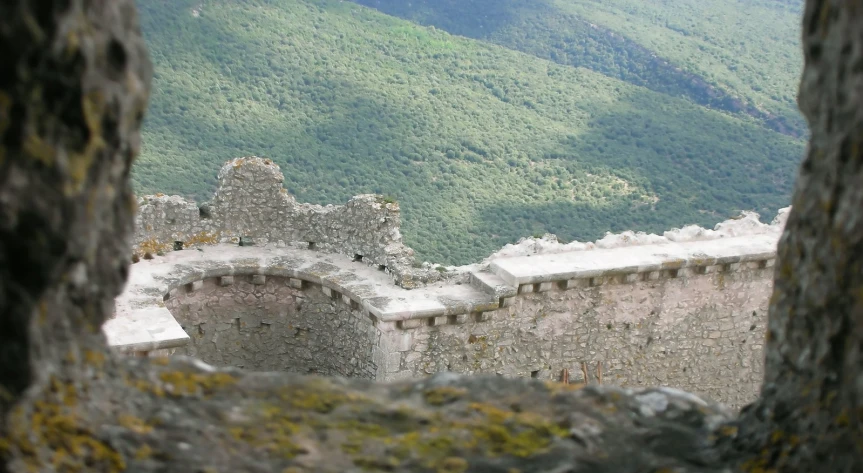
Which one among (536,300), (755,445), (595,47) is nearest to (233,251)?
(536,300)

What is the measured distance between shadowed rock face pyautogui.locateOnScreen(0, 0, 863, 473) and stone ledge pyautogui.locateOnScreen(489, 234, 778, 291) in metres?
6.17

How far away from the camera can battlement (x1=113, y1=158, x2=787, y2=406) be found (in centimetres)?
968

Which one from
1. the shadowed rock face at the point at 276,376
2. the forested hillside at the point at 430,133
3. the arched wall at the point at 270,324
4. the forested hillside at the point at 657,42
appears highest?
the forested hillside at the point at 657,42

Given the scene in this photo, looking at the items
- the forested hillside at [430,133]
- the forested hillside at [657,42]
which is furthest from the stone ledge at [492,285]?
the forested hillside at [657,42]

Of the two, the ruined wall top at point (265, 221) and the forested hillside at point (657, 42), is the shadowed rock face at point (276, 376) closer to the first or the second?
the ruined wall top at point (265, 221)

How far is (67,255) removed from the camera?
2727 millimetres

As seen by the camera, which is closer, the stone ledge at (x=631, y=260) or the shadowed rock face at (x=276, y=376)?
the shadowed rock face at (x=276, y=376)

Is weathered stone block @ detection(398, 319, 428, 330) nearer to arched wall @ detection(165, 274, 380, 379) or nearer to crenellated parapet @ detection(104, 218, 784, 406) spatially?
crenellated parapet @ detection(104, 218, 784, 406)

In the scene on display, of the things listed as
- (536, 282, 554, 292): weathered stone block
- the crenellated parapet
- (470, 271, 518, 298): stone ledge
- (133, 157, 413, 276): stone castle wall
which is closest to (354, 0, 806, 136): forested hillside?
the crenellated parapet

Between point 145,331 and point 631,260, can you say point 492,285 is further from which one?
point 145,331

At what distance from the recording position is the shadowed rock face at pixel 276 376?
2629 mm

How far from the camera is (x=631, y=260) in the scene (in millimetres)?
10633

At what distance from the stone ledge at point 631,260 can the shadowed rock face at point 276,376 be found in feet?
20.2

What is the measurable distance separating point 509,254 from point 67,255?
315 inches
